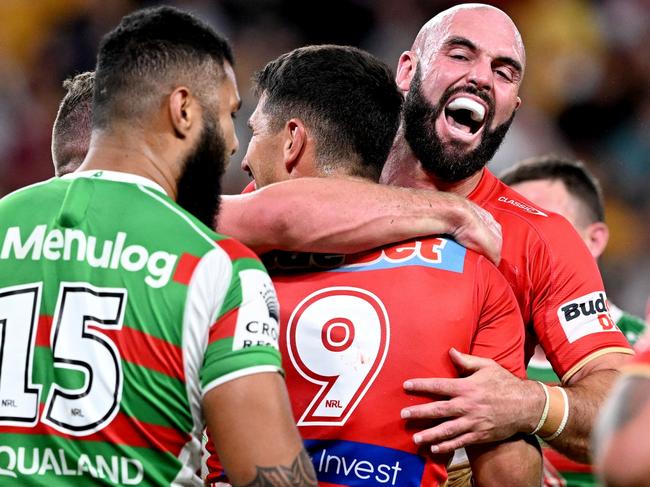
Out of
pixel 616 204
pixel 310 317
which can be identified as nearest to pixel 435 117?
pixel 310 317

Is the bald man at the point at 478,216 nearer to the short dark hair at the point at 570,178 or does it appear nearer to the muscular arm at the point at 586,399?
the muscular arm at the point at 586,399

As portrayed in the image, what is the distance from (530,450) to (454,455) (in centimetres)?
27

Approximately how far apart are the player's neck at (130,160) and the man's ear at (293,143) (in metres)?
0.56

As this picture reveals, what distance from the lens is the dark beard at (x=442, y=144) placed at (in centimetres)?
407

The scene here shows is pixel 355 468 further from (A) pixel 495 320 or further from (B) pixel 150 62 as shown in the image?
(B) pixel 150 62

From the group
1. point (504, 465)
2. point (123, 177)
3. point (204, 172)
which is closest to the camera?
point (123, 177)

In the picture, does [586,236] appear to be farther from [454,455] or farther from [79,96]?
[79,96]

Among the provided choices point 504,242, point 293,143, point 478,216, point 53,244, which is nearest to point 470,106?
point 504,242

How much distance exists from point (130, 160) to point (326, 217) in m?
0.65

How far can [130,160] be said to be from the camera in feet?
9.24

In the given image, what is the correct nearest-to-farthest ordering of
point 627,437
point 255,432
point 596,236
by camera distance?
point 627,437, point 255,432, point 596,236

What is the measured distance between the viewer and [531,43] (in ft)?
37.8

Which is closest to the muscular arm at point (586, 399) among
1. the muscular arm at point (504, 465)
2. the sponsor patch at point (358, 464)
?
the muscular arm at point (504, 465)

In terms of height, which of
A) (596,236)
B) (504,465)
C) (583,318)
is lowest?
(504,465)
